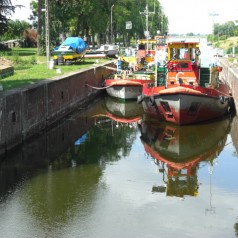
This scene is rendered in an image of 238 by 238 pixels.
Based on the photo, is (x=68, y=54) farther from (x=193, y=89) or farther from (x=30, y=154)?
(x=30, y=154)

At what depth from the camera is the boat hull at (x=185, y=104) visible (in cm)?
2042

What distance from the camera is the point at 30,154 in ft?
54.2

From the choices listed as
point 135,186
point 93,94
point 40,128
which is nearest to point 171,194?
point 135,186

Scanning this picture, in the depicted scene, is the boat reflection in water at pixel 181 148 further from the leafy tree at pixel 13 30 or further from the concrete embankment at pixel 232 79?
the leafy tree at pixel 13 30

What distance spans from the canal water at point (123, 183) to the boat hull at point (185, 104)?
0.49 m

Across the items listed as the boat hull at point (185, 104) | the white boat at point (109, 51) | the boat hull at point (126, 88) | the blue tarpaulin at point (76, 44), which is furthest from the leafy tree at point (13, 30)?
the white boat at point (109, 51)

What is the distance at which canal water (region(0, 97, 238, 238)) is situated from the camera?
10602 mm

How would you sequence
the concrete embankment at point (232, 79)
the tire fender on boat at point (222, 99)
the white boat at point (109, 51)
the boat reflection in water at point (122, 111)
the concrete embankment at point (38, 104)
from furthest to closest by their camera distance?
the white boat at point (109, 51), the concrete embankment at point (232, 79), the boat reflection in water at point (122, 111), the tire fender on boat at point (222, 99), the concrete embankment at point (38, 104)

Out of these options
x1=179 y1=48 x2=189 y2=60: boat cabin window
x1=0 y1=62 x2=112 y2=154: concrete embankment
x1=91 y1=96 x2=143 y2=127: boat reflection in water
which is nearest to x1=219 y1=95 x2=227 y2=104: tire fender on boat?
x1=179 y1=48 x2=189 y2=60: boat cabin window

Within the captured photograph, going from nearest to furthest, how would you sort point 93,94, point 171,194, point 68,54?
1. point 171,194
2. point 93,94
3. point 68,54

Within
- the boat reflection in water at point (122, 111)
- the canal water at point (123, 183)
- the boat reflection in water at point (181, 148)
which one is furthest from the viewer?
the boat reflection in water at point (122, 111)

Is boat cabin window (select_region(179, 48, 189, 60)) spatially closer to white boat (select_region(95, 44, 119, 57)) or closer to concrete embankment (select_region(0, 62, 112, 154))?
concrete embankment (select_region(0, 62, 112, 154))

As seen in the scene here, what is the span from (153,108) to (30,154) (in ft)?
25.2

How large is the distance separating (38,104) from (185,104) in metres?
6.06
